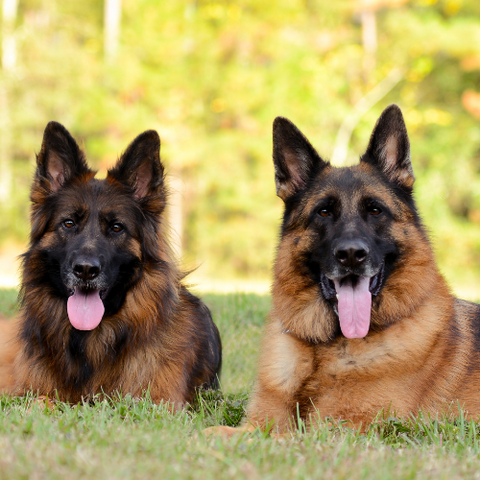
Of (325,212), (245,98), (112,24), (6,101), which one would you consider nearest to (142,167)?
(325,212)

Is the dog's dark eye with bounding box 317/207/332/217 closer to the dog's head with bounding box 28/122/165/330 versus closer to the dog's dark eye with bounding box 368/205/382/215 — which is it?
the dog's dark eye with bounding box 368/205/382/215

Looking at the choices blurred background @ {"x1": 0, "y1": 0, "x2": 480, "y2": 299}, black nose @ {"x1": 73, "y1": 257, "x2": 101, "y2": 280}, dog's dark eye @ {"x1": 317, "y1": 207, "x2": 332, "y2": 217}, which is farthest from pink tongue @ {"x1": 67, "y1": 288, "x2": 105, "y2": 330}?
blurred background @ {"x1": 0, "y1": 0, "x2": 480, "y2": 299}

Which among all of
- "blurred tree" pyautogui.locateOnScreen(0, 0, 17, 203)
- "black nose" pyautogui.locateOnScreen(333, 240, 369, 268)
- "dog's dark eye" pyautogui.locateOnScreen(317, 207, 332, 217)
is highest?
"blurred tree" pyautogui.locateOnScreen(0, 0, 17, 203)

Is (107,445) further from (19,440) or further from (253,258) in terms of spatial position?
(253,258)

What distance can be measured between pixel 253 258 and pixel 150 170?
705 inches

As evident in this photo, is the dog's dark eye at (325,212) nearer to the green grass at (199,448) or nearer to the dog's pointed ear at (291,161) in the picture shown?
the dog's pointed ear at (291,161)

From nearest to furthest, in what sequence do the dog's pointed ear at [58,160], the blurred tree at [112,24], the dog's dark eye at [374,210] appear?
the dog's dark eye at [374,210], the dog's pointed ear at [58,160], the blurred tree at [112,24]

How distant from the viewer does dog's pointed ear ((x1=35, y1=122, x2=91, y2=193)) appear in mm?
4801

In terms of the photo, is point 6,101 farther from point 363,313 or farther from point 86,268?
point 363,313

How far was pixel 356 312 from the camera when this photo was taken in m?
3.92

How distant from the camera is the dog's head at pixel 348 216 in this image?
154 inches

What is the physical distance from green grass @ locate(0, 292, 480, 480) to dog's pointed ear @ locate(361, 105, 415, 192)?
5.53 ft

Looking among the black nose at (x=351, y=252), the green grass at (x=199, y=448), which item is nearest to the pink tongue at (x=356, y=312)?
the black nose at (x=351, y=252)

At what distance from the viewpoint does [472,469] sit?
2.88 m
